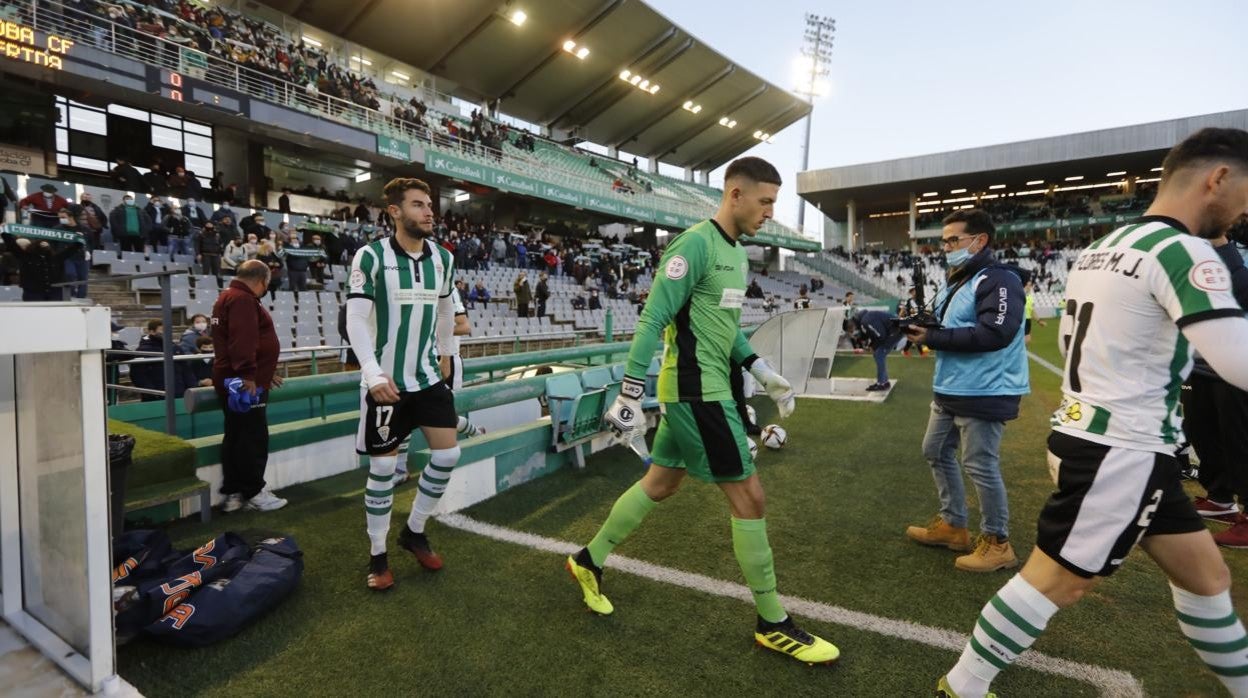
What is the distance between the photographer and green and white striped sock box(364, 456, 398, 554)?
291cm

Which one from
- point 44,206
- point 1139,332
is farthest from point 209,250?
point 1139,332

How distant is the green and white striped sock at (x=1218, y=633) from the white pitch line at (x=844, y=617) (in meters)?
0.44

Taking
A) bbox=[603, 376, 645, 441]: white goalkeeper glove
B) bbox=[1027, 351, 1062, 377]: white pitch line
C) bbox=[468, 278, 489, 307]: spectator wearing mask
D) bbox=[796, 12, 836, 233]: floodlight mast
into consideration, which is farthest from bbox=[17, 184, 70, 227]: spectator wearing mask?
bbox=[796, 12, 836, 233]: floodlight mast

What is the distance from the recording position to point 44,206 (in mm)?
9438

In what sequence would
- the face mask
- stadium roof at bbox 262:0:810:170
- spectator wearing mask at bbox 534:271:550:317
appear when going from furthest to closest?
stadium roof at bbox 262:0:810:170 < spectator wearing mask at bbox 534:271:550:317 < the face mask

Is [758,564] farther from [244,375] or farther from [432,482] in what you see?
[244,375]

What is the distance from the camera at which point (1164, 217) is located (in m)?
1.70

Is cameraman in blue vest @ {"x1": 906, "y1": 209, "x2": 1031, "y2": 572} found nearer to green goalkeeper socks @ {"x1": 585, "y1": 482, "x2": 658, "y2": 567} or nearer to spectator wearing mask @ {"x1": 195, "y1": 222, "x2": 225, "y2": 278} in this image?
green goalkeeper socks @ {"x1": 585, "y1": 482, "x2": 658, "y2": 567}

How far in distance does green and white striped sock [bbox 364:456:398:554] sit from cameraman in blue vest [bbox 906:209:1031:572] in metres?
2.78

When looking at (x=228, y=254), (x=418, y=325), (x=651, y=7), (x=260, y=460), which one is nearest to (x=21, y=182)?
(x=228, y=254)

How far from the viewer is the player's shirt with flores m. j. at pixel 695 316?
2.34 m

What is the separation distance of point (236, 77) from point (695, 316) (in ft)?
62.5

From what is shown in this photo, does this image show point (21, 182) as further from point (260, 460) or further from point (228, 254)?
point (260, 460)

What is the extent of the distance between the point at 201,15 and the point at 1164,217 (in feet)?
81.1
